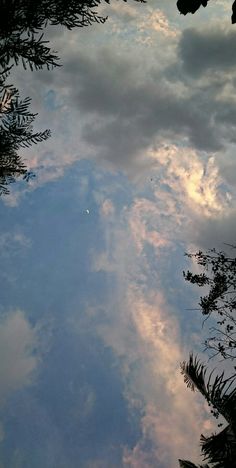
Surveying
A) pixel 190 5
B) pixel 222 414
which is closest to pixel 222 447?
pixel 222 414

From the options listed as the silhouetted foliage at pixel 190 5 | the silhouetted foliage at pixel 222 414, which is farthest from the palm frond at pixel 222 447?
the silhouetted foliage at pixel 190 5

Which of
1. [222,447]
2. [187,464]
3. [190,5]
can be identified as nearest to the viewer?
[190,5]

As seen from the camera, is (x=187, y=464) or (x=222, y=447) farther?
→ (x=187, y=464)

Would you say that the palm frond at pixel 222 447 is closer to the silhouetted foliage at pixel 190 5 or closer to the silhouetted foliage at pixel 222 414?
the silhouetted foliage at pixel 222 414

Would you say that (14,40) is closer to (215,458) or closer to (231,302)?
(231,302)

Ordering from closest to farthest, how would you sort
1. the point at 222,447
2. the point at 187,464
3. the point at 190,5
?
the point at 190,5 < the point at 222,447 < the point at 187,464

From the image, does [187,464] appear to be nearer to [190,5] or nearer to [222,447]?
[222,447]

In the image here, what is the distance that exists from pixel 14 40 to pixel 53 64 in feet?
2.91

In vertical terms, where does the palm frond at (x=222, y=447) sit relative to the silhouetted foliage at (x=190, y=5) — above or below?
below

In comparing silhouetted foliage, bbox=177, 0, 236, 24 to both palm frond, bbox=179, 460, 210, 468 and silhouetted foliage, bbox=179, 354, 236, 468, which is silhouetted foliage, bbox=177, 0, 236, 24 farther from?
palm frond, bbox=179, 460, 210, 468

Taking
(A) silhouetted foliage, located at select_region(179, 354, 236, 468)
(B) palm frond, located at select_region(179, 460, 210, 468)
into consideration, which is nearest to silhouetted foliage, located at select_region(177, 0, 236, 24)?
(A) silhouetted foliage, located at select_region(179, 354, 236, 468)

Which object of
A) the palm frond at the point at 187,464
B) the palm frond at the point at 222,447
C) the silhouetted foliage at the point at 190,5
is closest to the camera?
the silhouetted foliage at the point at 190,5

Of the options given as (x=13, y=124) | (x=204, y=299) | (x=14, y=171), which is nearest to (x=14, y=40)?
(x=13, y=124)

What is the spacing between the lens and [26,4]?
6461 mm
